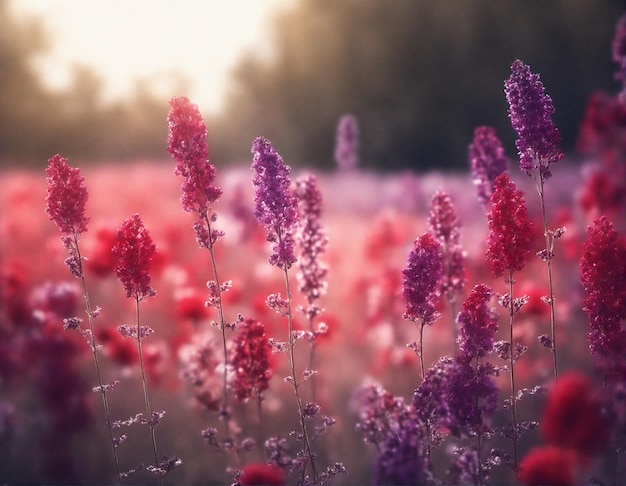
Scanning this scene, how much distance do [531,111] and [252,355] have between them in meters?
1.83

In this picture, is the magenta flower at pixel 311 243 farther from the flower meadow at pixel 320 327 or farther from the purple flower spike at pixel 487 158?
the purple flower spike at pixel 487 158

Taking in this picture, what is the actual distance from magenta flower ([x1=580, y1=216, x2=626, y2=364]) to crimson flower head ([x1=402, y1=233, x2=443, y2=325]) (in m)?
0.72

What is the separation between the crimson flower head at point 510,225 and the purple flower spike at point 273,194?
1.01 metres

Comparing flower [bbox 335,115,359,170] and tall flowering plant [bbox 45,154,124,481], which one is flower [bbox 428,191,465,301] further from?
tall flowering plant [bbox 45,154,124,481]

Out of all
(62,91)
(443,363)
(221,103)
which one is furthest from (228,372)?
(62,91)

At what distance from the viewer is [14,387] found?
513 centimetres

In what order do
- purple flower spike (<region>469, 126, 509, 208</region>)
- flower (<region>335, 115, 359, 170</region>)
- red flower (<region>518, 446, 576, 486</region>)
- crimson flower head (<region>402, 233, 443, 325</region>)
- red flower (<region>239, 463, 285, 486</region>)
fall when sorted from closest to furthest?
red flower (<region>518, 446, 576, 486</region>), red flower (<region>239, 463, 285, 486</region>), crimson flower head (<region>402, 233, 443, 325</region>), purple flower spike (<region>469, 126, 509, 208</region>), flower (<region>335, 115, 359, 170</region>)

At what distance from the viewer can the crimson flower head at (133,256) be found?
10.2ft

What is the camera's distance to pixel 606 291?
9.80ft

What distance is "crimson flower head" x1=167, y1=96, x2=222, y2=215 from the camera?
10.1 ft

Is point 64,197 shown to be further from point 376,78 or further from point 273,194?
point 376,78

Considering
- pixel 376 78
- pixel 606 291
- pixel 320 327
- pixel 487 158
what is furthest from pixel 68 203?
pixel 376 78

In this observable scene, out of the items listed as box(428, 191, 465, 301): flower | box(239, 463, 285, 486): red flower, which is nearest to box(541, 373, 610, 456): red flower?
box(239, 463, 285, 486): red flower

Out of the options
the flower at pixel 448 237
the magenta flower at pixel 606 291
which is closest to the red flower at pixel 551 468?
the magenta flower at pixel 606 291
